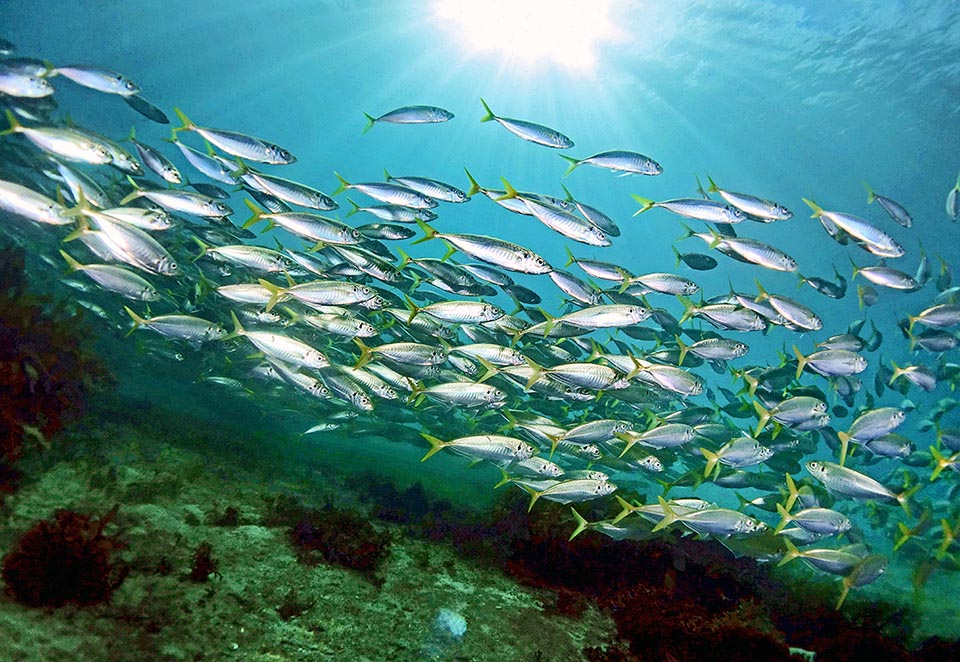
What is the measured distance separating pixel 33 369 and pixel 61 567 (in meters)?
3.85

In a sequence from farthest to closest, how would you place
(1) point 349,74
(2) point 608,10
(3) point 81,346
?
(1) point 349,74 < (2) point 608,10 < (3) point 81,346

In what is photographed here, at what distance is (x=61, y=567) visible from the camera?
370 centimetres

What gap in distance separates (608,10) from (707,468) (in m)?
32.6

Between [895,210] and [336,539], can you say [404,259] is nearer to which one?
[336,539]

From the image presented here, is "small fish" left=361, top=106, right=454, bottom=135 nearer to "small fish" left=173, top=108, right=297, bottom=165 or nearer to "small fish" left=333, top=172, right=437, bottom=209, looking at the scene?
"small fish" left=333, top=172, right=437, bottom=209

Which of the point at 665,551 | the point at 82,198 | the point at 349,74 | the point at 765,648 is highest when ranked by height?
the point at 349,74

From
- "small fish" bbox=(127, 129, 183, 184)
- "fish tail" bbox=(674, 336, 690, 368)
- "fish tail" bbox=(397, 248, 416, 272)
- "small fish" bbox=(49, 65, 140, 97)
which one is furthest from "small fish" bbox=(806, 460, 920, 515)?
"small fish" bbox=(49, 65, 140, 97)

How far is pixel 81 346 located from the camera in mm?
8320

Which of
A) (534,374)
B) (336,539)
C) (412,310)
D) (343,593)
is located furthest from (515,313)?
(343,593)

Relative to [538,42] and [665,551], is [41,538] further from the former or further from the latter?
[538,42]

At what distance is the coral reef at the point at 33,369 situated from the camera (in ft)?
17.9

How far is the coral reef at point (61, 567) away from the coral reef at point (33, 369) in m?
1.84

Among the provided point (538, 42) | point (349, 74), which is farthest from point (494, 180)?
point (538, 42)

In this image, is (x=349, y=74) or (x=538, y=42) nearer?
(x=538, y=42)
